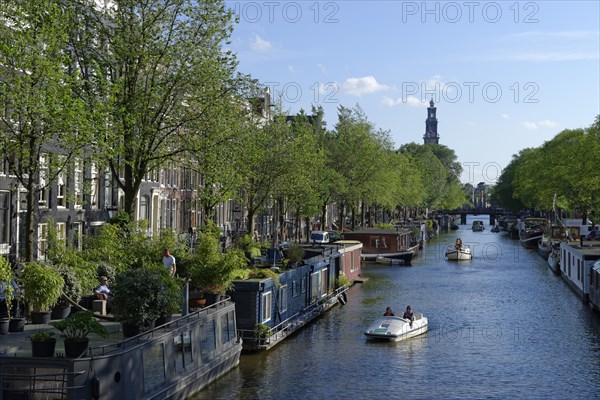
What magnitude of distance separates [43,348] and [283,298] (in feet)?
68.3

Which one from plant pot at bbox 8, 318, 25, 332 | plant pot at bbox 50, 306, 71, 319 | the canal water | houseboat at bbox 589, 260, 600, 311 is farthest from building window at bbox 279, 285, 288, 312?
houseboat at bbox 589, 260, 600, 311

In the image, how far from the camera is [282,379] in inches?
1248

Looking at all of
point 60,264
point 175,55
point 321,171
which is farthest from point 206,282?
point 321,171

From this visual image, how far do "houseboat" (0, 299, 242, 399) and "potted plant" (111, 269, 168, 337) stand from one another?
49cm

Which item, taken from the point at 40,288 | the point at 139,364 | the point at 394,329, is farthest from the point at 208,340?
the point at 394,329

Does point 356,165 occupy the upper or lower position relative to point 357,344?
upper

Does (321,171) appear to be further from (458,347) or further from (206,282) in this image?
(206,282)

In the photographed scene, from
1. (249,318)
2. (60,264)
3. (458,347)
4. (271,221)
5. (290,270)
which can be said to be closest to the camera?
(60,264)

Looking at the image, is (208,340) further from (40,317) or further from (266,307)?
(266,307)

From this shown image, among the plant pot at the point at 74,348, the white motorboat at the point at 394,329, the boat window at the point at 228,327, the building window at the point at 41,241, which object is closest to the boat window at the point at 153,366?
the plant pot at the point at 74,348

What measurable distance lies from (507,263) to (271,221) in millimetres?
29500

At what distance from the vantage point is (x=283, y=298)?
4078 cm

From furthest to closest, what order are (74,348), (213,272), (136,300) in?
(213,272) < (136,300) < (74,348)

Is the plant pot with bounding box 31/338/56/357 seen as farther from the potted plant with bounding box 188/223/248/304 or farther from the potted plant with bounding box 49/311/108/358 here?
the potted plant with bounding box 188/223/248/304
